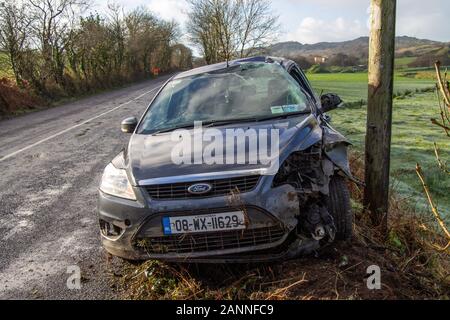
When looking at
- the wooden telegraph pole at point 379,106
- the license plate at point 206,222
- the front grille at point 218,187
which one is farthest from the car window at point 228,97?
the license plate at point 206,222

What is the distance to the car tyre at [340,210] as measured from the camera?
11.4 feet

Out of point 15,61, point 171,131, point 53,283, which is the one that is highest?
point 15,61

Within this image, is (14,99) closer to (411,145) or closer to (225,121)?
(411,145)

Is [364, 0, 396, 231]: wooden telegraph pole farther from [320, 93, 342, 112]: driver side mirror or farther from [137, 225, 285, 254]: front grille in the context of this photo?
[137, 225, 285, 254]: front grille

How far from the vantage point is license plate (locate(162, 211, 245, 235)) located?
303 centimetres

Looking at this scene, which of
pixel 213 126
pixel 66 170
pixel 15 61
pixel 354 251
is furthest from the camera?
pixel 15 61

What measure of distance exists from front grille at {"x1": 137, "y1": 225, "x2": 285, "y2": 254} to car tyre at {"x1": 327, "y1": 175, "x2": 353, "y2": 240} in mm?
648

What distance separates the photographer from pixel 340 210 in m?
3.47

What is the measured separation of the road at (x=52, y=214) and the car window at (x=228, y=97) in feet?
4.49

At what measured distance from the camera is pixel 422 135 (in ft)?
41.8

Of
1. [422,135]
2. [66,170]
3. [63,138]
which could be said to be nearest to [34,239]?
[66,170]

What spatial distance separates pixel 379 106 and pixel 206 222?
224cm

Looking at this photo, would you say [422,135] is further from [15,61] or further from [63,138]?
[15,61]
